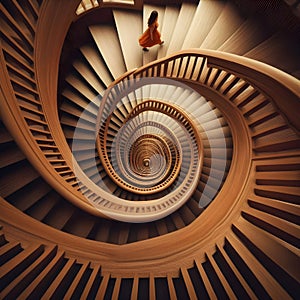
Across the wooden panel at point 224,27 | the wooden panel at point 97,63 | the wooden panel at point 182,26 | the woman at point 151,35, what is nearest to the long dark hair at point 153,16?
the woman at point 151,35

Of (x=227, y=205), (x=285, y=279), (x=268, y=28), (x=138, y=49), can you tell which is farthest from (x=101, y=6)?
(x=285, y=279)

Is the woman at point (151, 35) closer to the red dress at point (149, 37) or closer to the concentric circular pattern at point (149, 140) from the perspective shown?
the red dress at point (149, 37)

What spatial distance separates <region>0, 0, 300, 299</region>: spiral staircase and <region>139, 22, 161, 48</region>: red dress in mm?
305

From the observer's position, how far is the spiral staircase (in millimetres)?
1841

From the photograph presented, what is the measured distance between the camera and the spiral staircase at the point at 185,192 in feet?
6.04

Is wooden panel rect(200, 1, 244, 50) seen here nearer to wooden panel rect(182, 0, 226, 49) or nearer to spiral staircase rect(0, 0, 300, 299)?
spiral staircase rect(0, 0, 300, 299)

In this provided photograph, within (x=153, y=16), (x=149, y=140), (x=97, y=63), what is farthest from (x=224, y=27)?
(x=149, y=140)

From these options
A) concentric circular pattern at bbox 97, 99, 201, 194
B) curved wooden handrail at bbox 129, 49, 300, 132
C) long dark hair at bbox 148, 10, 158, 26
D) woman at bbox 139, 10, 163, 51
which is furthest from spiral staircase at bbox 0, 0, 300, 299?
concentric circular pattern at bbox 97, 99, 201, 194

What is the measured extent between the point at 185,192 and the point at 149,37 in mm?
3864

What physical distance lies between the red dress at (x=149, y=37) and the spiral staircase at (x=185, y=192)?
30 centimetres

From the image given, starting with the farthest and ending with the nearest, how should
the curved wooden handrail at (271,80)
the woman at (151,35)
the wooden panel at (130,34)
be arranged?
the wooden panel at (130,34)
the woman at (151,35)
the curved wooden handrail at (271,80)

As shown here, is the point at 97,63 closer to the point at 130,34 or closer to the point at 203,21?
the point at 130,34

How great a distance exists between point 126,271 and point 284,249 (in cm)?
183

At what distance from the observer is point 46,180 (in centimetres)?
257
